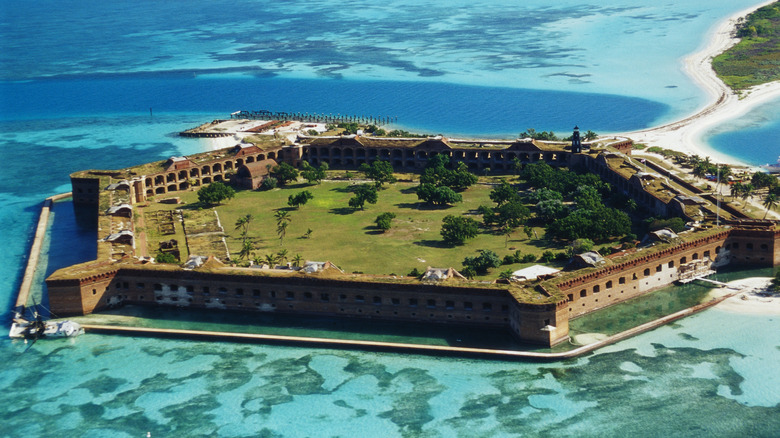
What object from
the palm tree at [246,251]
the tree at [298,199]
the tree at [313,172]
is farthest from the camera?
the tree at [313,172]

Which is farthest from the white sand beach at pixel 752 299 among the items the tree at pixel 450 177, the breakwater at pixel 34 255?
the breakwater at pixel 34 255

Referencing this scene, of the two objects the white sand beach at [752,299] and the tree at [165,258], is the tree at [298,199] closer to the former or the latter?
Result: the tree at [165,258]

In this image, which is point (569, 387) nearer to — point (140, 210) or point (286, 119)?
point (140, 210)

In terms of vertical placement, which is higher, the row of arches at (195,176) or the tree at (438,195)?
the row of arches at (195,176)

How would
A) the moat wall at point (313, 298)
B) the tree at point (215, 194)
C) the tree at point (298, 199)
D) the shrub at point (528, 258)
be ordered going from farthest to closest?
the tree at point (215, 194)
the tree at point (298, 199)
the shrub at point (528, 258)
the moat wall at point (313, 298)

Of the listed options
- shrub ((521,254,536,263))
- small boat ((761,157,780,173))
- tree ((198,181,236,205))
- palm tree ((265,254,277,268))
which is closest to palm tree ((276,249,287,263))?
palm tree ((265,254,277,268))

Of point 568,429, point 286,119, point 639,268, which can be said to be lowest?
point 568,429

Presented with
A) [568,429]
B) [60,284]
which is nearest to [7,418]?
[60,284]
